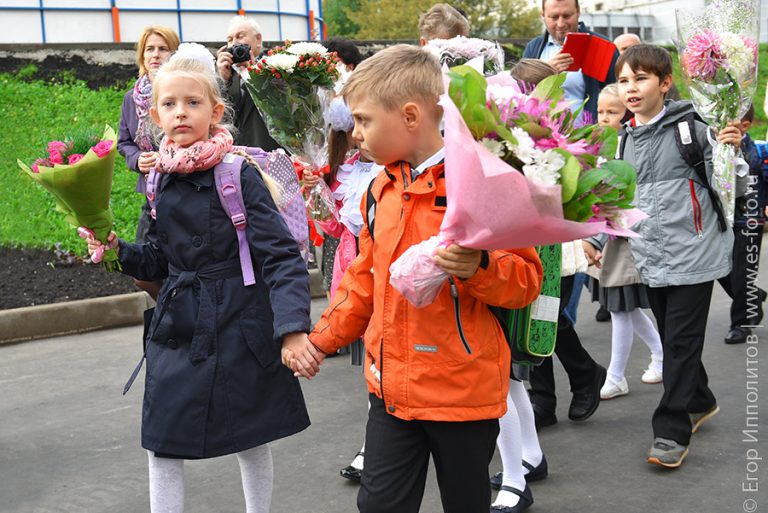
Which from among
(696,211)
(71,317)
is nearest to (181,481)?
(696,211)

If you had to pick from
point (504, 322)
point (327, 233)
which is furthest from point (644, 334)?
point (504, 322)

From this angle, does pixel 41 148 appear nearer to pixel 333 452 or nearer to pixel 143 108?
pixel 143 108

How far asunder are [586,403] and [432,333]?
2.61 meters

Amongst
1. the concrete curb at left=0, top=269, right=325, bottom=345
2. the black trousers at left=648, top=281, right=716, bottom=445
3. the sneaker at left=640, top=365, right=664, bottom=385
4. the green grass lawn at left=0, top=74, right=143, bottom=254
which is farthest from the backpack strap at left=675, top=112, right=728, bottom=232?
the green grass lawn at left=0, top=74, right=143, bottom=254

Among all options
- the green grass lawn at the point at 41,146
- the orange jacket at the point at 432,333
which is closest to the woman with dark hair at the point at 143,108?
→ the orange jacket at the point at 432,333

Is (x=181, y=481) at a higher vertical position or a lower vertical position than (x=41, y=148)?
lower

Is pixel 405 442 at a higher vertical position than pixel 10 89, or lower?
lower

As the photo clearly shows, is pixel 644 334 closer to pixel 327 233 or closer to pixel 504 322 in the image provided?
pixel 327 233

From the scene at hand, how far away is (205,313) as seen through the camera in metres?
3.41

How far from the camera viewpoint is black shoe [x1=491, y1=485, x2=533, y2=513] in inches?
160

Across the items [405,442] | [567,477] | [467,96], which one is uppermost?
[467,96]

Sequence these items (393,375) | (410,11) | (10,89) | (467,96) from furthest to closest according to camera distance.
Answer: (410,11) → (10,89) → (393,375) → (467,96)

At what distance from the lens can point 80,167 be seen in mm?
3146

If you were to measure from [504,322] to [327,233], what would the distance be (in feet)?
7.89
